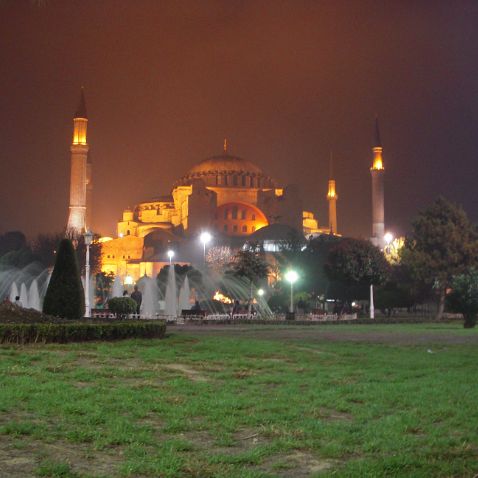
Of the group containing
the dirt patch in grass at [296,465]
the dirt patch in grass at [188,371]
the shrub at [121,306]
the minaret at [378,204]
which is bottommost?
the dirt patch in grass at [296,465]

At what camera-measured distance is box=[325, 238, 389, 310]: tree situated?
41731 millimetres

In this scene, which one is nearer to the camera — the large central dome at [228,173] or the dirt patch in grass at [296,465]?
the dirt patch in grass at [296,465]

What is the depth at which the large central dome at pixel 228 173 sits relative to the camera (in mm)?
108125

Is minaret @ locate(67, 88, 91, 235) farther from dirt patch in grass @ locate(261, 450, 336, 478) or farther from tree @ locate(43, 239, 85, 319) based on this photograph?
dirt patch in grass @ locate(261, 450, 336, 478)

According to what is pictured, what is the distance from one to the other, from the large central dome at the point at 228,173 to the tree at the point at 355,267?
63.3 meters

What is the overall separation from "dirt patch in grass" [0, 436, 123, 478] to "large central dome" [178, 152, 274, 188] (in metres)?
101

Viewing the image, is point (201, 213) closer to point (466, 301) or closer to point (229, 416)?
point (466, 301)

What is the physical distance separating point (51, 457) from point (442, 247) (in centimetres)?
3692

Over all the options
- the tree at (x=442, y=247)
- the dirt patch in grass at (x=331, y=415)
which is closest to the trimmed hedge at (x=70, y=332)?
the dirt patch in grass at (x=331, y=415)

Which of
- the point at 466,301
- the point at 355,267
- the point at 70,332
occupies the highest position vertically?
the point at 355,267

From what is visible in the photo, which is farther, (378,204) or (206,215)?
(206,215)

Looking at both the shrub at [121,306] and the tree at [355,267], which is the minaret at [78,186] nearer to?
the tree at [355,267]

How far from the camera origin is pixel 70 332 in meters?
12.6

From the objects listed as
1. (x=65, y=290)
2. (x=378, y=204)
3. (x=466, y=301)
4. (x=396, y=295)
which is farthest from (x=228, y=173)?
(x=65, y=290)
